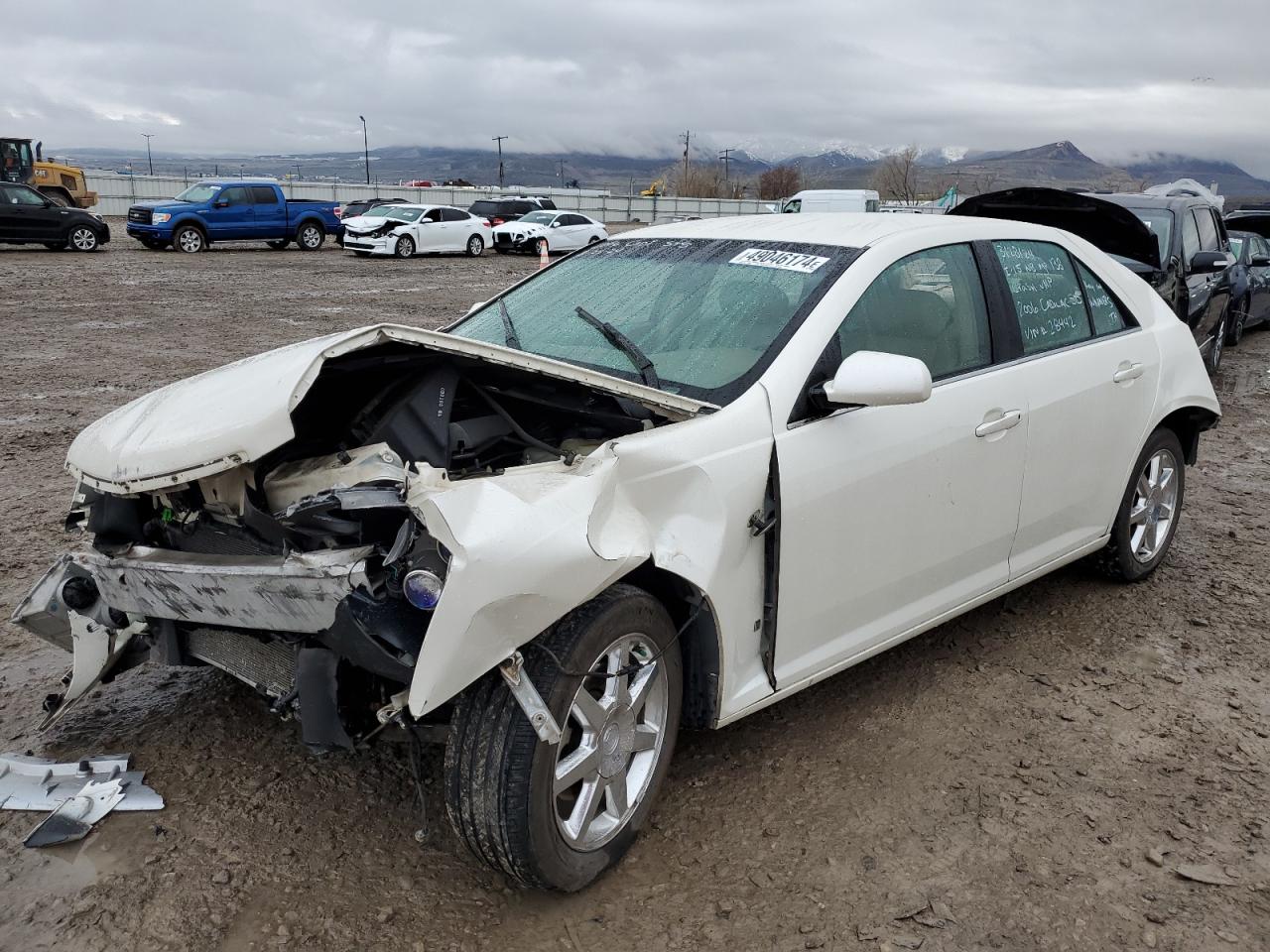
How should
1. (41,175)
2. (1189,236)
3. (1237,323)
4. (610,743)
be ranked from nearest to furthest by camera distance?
1. (610,743)
2. (1189,236)
3. (1237,323)
4. (41,175)

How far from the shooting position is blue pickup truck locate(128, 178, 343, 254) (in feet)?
75.9

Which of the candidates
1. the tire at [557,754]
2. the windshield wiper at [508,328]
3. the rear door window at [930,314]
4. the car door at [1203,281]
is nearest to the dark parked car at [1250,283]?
the car door at [1203,281]

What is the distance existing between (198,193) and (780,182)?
3891 inches

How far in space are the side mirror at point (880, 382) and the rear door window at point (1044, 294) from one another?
1.15m

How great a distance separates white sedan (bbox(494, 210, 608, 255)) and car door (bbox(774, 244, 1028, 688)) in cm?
2454

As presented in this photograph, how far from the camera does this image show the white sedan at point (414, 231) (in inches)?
986

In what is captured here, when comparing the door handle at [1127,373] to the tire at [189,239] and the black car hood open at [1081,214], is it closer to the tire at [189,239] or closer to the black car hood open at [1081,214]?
the black car hood open at [1081,214]

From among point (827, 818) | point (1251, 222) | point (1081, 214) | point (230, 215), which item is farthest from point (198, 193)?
point (827, 818)

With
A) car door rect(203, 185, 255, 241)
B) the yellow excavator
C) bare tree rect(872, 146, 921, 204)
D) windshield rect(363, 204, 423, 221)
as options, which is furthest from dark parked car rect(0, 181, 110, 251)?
bare tree rect(872, 146, 921, 204)

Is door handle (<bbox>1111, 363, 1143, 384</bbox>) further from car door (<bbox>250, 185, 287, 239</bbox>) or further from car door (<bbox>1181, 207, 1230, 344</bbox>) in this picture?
car door (<bbox>250, 185, 287, 239</bbox>)

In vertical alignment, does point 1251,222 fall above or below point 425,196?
below

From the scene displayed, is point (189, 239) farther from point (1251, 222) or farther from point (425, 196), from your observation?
point (425, 196)

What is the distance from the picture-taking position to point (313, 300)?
1547 cm

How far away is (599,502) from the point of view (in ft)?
8.26
